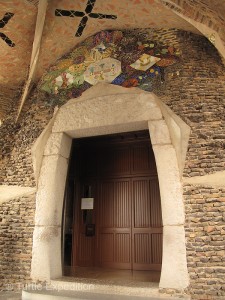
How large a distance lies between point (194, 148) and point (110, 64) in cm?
208

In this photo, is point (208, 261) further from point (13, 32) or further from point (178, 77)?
point (13, 32)

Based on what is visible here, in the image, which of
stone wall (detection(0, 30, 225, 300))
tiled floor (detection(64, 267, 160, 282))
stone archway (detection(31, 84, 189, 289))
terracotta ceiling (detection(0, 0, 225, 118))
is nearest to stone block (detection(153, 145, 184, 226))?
stone archway (detection(31, 84, 189, 289))

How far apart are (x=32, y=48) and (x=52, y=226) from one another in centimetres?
317

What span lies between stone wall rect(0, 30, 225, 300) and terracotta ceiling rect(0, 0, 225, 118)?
35 cm

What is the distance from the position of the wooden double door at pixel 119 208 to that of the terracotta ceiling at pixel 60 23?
2.29 meters

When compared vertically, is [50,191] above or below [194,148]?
below

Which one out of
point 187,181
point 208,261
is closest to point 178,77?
point 187,181

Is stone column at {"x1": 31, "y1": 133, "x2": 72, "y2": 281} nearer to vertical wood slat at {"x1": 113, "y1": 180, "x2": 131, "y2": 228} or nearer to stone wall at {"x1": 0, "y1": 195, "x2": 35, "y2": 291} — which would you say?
stone wall at {"x1": 0, "y1": 195, "x2": 35, "y2": 291}

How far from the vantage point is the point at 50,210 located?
4496 millimetres

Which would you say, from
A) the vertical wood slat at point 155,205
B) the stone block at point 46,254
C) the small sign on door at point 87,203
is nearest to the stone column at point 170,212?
the stone block at point 46,254

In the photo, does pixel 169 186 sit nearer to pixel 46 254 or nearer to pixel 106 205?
pixel 46 254

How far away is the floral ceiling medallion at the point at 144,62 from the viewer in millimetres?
4547

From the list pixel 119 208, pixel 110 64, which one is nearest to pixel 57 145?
pixel 110 64

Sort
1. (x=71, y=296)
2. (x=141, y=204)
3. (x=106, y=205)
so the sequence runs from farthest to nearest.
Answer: (x=106, y=205), (x=141, y=204), (x=71, y=296)
